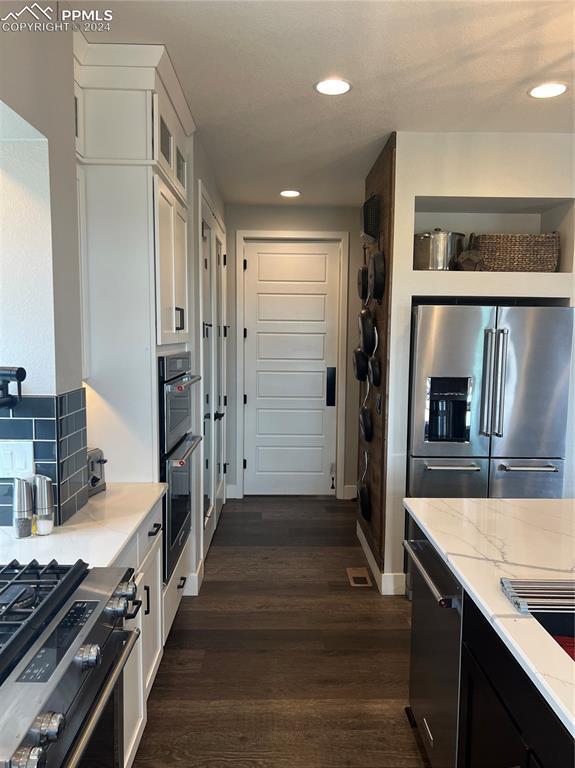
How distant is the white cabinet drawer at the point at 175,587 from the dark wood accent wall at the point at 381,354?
1.16 m

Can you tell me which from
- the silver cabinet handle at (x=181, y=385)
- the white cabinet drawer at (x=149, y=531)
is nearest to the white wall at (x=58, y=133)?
the silver cabinet handle at (x=181, y=385)

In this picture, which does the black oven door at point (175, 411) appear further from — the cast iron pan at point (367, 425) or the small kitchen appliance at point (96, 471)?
the cast iron pan at point (367, 425)

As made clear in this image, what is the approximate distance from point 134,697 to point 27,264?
1.48 meters

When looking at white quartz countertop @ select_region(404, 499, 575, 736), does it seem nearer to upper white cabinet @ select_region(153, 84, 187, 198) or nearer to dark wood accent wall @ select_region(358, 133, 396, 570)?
dark wood accent wall @ select_region(358, 133, 396, 570)

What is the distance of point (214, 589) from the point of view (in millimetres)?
3066

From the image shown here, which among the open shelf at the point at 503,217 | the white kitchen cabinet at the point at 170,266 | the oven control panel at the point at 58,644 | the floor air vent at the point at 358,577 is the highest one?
the open shelf at the point at 503,217

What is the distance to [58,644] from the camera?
1057mm

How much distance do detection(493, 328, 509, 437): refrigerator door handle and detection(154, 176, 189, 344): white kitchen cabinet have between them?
171 centimetres

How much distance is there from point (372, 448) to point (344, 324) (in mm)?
1644

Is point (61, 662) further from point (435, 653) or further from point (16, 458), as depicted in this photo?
point (435, 653)

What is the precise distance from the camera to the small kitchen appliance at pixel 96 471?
200 cm

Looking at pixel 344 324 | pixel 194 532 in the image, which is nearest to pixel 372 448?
pixel 194 532

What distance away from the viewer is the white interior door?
469 centimetres

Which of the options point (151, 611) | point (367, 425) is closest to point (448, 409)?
point (367, 425)
